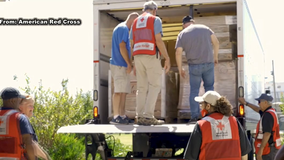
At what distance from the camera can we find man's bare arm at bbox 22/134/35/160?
4984 millimetres

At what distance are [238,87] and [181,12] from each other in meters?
1.97

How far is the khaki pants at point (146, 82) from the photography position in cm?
645

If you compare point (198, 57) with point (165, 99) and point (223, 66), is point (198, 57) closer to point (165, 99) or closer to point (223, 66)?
point (223, 66)

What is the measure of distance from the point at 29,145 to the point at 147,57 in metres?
2.21

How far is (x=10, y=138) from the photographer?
5.07 m

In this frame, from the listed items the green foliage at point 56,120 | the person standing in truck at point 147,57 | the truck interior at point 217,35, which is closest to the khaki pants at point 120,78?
the person standing in truck at point 147,57

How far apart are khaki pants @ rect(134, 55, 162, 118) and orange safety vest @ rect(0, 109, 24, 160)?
197 centimetres

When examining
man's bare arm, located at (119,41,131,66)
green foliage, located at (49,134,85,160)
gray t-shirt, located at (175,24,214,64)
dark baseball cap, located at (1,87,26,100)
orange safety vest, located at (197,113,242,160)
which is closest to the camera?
orange safety vest, located at (197,113,242,160)

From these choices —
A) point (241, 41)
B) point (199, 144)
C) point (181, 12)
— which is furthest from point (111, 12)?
point (199, 144)

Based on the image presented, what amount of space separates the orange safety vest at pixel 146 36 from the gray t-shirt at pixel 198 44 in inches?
32.8

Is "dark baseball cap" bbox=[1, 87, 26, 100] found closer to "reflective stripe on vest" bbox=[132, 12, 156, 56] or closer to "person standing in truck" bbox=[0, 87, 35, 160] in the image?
"person standing in truck" bbox=[0, 87, 35, 160]

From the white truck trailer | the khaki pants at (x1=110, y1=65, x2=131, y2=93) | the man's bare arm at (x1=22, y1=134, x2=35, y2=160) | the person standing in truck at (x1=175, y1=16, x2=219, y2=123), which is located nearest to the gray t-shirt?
the person standing in truck at (x1=175, y1=16, x2=219, y2=123)

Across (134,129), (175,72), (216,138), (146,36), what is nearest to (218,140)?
(216,138)

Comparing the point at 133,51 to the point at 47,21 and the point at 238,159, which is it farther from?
the point at 47,21
